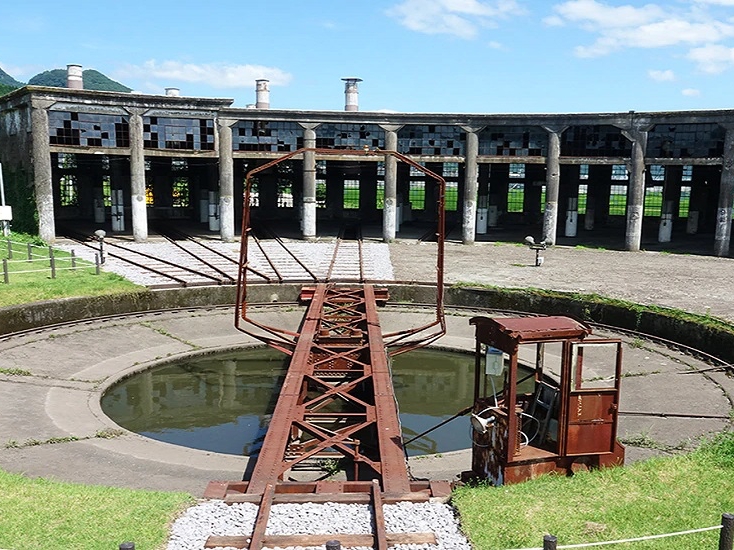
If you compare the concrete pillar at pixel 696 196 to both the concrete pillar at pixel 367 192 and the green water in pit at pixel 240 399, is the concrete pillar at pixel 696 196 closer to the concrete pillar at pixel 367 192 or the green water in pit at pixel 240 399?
the concrete pillar at pixel 367 192

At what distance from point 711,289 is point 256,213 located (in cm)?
3125

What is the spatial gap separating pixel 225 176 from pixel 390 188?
9.14 meters

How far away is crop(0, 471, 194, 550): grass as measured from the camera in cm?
724

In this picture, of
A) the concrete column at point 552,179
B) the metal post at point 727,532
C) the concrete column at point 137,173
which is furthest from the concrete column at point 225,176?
the metal post at point 727,532

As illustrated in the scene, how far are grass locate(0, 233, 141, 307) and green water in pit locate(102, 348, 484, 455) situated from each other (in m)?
5.85

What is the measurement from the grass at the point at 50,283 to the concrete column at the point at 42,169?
4603 millimetres

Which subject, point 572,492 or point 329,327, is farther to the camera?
point 329,327

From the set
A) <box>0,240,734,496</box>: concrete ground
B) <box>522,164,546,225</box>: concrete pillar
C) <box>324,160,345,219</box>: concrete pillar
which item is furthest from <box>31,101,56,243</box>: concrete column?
<box>522,164,546,225</box>: concrete pillar

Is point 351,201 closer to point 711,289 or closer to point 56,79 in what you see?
point 711,289

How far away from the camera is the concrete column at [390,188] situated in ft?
123

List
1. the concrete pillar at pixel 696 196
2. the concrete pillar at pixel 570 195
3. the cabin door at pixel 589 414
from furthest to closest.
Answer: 1. the concrete pillar at pixel 696 196
2. the concrete pillar at pixel 570 195
3. the cabin door at pixel 589 414

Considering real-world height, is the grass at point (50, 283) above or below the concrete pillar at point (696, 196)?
below

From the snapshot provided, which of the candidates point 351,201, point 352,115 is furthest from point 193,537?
point 351,201

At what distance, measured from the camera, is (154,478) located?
10.9 m
